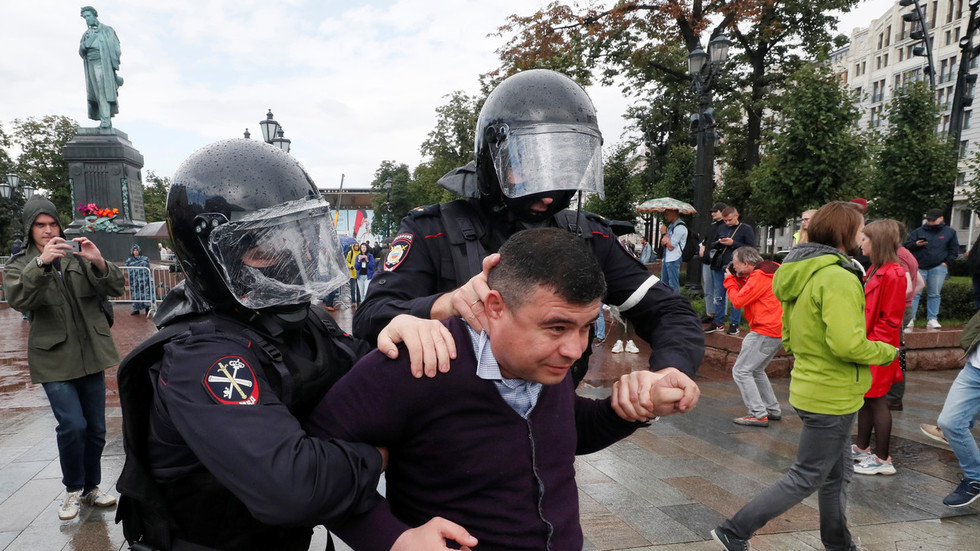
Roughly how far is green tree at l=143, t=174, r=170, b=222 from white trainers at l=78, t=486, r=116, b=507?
139 ft

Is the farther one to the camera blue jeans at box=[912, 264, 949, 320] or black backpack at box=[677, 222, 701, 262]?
black backpack at box=[677, 222, 701, 262]

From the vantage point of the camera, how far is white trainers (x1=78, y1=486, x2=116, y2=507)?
3.82 metres

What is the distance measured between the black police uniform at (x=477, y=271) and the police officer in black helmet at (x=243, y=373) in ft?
0.81

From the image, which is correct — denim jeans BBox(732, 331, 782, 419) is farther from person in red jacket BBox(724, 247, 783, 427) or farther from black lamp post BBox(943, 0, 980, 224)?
black lamp post BBox(943, 0, 980, 224)

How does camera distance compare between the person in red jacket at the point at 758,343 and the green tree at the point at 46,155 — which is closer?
the person in red jacket at the point at 758,343

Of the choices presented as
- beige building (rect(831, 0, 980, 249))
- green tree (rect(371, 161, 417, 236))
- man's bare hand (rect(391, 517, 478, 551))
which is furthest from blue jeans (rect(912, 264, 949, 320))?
green tree (rect(371, 161, 417, 236))

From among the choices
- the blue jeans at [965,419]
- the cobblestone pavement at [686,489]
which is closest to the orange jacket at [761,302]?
the cobblestone pavement at [686,489]

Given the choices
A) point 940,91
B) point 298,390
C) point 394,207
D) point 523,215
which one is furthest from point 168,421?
point 940,91

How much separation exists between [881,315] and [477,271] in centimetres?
366

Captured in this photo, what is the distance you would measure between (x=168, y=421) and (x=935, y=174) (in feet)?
56.5

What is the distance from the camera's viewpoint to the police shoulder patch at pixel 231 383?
1233 millimetres

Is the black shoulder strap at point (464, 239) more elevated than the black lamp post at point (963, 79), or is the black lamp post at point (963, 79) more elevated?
the black lamp post at point (963, 79)

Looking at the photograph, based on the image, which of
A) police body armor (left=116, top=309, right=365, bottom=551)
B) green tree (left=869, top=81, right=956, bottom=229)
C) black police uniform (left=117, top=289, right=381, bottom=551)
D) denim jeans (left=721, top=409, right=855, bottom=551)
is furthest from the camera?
green tree (left=869, top=81, right=956, bottom=229)

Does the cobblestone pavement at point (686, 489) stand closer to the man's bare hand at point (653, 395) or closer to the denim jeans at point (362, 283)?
the man's bare hand at point (653, 395)
